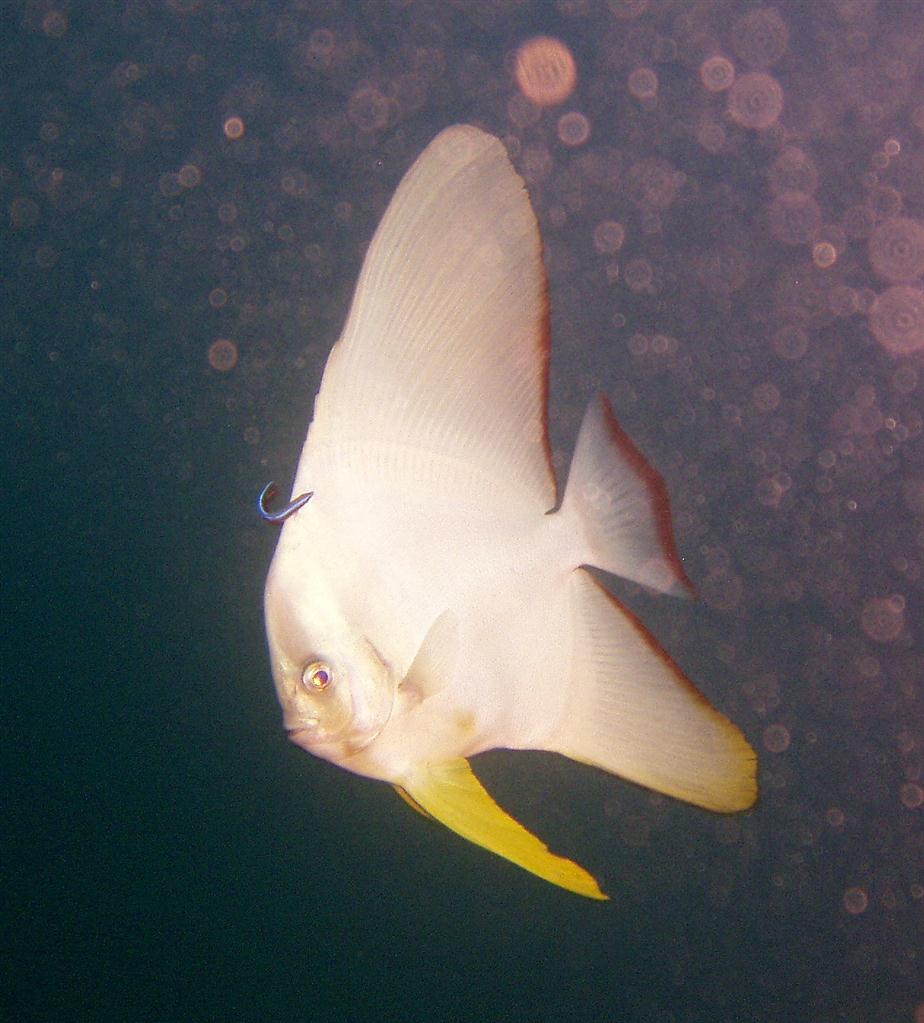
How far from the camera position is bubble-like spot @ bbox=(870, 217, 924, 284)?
494 centimetres

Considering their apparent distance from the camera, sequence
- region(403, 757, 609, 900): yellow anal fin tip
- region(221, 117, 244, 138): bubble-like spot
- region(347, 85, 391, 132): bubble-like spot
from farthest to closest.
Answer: region(221, 117, 244, 138): bubble-like spot < region(347, 85, 391, 132): bubble-like spot < region(403, 757, 609, 900): yellow anal fin tip

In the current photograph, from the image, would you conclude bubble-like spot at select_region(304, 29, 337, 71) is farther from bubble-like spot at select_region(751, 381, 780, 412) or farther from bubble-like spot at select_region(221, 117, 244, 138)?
bubble-like spot at select_region(751, 381, 780, 412)

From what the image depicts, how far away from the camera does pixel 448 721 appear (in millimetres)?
1049

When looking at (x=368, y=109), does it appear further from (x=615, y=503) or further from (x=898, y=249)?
(x=615, y=503)

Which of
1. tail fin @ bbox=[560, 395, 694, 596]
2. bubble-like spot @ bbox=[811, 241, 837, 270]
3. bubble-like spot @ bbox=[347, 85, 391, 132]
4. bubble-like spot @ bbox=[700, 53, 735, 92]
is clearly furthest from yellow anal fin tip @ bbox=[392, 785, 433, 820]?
bubble-like spot @ bbox=[347, 85, 391, 132]

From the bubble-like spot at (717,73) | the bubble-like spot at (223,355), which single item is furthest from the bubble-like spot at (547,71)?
the bubble-like spot at (223,355)

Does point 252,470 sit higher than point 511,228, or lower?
lower

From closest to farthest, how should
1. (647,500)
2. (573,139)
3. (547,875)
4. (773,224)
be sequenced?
(547,875) → (647,500) → (773,224) → (573,139)

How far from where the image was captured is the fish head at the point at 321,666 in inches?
40.1

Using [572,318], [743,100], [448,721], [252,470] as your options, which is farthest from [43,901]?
[743,100]

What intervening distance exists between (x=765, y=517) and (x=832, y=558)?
490 mm

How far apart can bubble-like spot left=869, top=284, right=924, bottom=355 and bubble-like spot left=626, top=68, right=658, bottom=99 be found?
2332 millimetres

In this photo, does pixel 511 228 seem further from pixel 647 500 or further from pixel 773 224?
pixel 773 224

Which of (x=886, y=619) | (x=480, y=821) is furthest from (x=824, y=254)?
(x=480, y=821)
